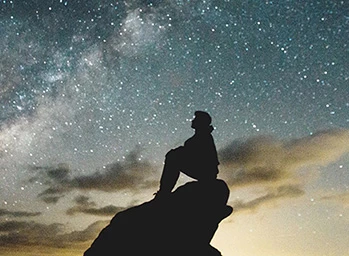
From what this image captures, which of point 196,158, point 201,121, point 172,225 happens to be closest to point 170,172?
point 196,158

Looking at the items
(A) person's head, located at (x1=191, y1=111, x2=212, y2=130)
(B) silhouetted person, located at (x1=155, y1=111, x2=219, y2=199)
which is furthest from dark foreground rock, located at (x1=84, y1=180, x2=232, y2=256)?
(A) person's head, located at (x1=191, y1=111, x2=212, y2=130)

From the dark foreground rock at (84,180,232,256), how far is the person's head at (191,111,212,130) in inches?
48.9

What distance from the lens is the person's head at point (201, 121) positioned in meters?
8.04

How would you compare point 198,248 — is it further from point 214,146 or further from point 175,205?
point 214,146

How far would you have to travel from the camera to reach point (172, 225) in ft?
24.8

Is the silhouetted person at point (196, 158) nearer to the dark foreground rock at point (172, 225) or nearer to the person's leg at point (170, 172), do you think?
the person's leg at point (170, 172)

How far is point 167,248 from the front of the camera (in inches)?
289

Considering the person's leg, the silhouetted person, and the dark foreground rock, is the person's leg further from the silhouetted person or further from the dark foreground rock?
the dark foreground rock

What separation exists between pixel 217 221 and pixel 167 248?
4.37 ft

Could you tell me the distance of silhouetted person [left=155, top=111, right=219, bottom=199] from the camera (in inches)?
299

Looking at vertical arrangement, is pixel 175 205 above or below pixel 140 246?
above

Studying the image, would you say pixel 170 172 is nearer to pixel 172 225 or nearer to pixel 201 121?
pixel 172 225

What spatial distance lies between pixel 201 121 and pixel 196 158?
815 mm

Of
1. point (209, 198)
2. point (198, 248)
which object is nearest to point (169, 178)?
point (209, 198)
